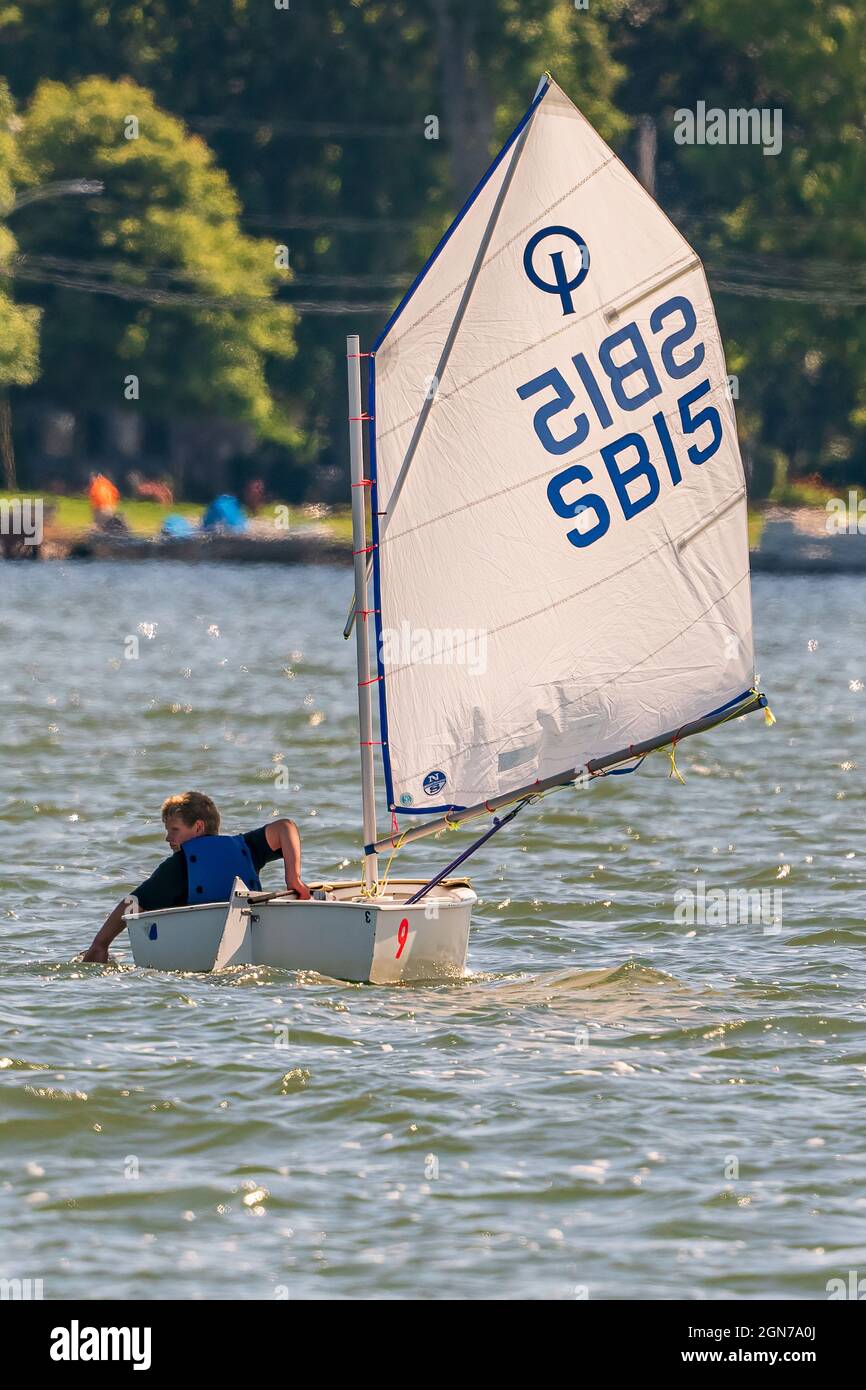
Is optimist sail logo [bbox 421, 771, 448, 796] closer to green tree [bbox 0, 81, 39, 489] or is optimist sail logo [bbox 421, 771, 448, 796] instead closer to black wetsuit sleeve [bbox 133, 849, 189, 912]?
black wetsuit sleeve [bbox 133, 849, 189, 912]

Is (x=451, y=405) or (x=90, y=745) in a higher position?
(x=451, y=405)

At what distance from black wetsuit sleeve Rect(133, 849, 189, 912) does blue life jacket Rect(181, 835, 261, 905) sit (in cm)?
7

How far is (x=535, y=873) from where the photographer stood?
22500 mm

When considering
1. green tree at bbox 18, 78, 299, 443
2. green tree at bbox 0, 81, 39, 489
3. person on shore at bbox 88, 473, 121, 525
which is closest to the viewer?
person on shore at bbox 88, 473, 121, 525

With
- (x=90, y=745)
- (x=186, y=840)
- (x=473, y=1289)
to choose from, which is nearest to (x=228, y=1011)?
(x=186, y=840)

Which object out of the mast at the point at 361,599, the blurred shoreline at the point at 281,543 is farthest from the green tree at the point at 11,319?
the mast at the point at 361,599

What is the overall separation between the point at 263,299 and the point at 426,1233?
87878 mm

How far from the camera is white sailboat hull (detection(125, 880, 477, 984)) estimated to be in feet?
51.4

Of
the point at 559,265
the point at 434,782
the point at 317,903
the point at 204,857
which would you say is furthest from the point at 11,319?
the point at 317,903

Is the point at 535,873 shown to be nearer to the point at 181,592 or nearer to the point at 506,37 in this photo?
the point at 181,592

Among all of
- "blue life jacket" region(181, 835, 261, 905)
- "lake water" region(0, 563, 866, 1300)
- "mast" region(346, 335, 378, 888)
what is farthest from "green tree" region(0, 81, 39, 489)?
"blue life jacket" region(181, 835, 261, 905)

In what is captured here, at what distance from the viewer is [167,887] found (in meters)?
16.0

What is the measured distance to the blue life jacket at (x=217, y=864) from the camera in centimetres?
1585

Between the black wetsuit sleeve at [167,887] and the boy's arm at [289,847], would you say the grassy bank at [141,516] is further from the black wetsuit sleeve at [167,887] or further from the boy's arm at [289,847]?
the boy's arm at [289,847]
